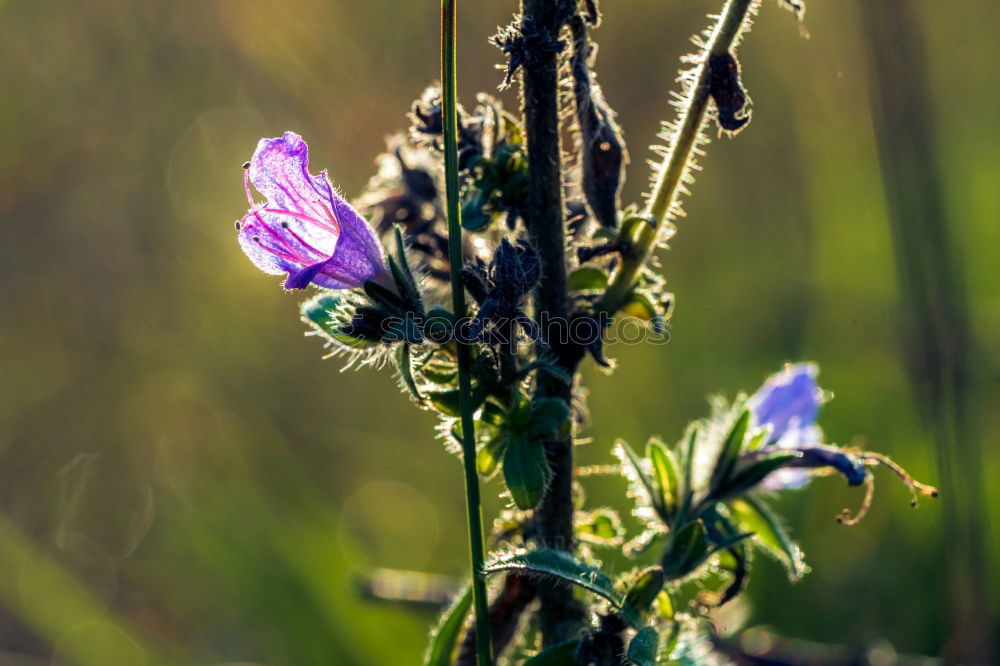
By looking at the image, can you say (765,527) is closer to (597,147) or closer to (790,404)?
(790,404)

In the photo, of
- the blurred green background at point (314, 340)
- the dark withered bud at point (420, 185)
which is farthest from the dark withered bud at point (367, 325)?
the blurred green background at point (314, 340)

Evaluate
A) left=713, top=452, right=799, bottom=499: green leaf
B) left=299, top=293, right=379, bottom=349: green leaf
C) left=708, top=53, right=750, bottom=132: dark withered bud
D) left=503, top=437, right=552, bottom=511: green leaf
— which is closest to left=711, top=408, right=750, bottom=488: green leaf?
left=713, top=452, right=799, bottom=499: green leaf

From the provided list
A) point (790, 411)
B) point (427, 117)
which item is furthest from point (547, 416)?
point (790, 411)

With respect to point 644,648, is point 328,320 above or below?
above

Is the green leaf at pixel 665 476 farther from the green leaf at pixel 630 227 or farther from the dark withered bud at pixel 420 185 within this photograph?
the dark withered bud at pixel 420 185

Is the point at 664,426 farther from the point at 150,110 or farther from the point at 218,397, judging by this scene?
the point at 150,110

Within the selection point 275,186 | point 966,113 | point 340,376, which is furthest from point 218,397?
point 966,113
